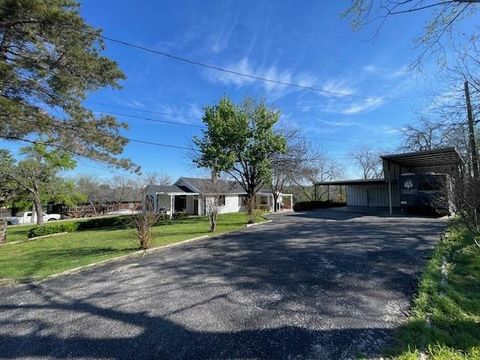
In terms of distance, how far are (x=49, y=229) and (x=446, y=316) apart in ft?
65.8

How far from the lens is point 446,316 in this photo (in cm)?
379

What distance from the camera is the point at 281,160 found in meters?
24.4

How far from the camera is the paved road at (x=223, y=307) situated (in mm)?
3404

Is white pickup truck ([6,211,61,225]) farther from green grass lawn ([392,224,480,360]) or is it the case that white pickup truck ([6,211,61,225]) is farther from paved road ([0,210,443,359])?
green grass lawn ([392,224,480,360])

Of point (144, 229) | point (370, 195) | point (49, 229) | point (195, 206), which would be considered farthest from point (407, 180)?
point (49, 229)

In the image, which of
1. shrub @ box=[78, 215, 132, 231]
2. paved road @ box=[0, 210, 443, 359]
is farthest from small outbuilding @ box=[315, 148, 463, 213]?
shrub @ box=[78, 215, 132, 231]

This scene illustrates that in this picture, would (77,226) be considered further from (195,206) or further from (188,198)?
(195,206)

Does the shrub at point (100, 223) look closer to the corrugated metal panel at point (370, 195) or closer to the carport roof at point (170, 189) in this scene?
the carport roof at point (170, 189)

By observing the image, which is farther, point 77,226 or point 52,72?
point 77,226

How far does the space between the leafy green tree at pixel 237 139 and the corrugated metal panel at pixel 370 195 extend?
462 inches

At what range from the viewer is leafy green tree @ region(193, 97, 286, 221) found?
18.8 m

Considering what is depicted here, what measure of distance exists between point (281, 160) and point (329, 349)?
71.0ft

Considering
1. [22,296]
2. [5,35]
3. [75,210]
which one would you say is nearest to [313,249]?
[22,296]

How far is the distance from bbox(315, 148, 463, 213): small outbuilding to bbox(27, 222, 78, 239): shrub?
65.6 ft
